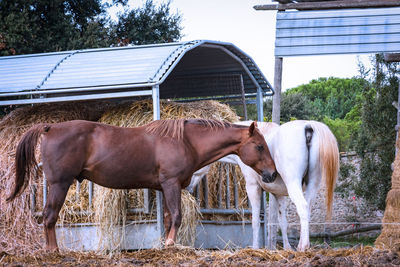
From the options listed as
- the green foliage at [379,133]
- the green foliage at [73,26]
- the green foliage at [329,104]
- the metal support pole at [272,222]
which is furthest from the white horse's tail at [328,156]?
the green foliage at [329,104]

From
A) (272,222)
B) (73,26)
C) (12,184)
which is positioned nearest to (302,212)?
(272,222)

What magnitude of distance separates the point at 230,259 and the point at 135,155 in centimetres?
222

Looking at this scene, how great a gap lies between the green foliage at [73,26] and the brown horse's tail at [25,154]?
8.36 metres

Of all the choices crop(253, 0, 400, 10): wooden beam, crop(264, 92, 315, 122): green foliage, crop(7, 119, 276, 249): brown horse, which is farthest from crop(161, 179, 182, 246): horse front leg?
crop(264, 92, 315, 122): green foliage

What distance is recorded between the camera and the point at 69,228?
831 centimetres

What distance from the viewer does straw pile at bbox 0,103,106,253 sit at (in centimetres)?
822

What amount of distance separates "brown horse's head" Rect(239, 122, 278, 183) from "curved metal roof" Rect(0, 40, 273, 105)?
4.38ft

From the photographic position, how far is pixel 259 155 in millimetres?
7492

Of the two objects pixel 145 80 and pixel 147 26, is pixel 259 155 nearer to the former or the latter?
pixel 145 80

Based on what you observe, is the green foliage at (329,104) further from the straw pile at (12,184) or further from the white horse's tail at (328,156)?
the white horse's tail at (328,156)

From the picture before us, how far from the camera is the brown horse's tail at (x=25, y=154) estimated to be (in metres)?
7.16

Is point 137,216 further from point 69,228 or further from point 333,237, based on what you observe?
point 333,237

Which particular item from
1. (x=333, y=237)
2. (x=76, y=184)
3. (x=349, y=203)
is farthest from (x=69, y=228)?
(x=349, y=203)

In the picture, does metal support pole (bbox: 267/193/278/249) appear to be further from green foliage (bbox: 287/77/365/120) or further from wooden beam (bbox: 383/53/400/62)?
green foliage (bbox: 287/77/365/120)
